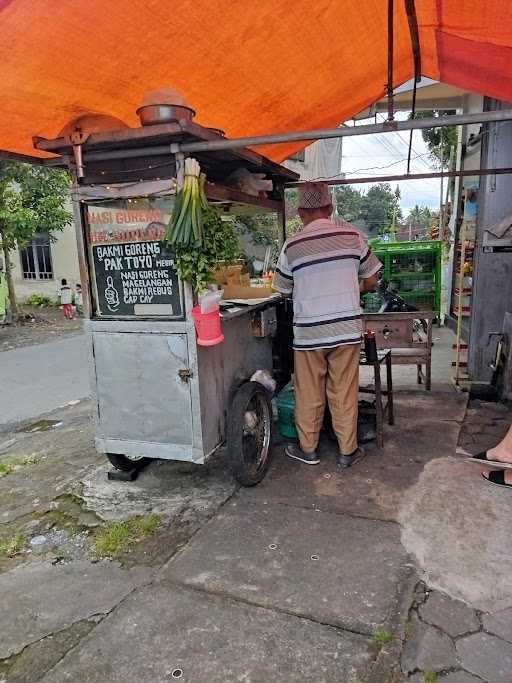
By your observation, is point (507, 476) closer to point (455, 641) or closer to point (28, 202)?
point (455, 641)

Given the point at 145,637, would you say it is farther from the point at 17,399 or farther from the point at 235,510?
the point at 17,399

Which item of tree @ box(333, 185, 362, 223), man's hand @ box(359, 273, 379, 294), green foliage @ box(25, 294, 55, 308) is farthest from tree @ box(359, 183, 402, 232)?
man's hand @ box(359, 273, 379, 294)

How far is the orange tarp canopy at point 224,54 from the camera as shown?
7.91 feet

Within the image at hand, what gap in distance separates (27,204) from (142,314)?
10.9 metres

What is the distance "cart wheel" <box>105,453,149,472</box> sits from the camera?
361 centimetres

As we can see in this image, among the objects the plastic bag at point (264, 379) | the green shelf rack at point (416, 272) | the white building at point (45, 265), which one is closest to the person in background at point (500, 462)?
the plastic bag at point (264, 379)

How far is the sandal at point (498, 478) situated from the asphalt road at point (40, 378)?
475cm

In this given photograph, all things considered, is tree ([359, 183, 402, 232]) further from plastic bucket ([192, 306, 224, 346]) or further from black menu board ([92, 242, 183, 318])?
plastic bucket ([192, 306, 224, 346])

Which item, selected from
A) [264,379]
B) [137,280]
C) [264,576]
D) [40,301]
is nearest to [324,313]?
[264,379]

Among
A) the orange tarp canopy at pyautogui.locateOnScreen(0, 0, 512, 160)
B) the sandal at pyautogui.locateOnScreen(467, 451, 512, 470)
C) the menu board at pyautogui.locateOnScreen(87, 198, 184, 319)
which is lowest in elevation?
the sandal at pyautogui.locateOnScreen(467, 451, 512, 470)

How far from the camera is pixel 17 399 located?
6453 mm

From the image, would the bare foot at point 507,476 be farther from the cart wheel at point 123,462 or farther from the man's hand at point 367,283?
the cart wheel at point 123,462

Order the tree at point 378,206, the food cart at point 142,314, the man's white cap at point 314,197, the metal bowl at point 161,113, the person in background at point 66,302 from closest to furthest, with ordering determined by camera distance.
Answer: the metal bowl at point 161,113 → the food cart at point 142,314 → the man's white cap at point 314,197 → the person in background at point 66,302 → the tree at point 378,206

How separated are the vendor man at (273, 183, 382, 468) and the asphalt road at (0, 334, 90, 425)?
11.7 feet
